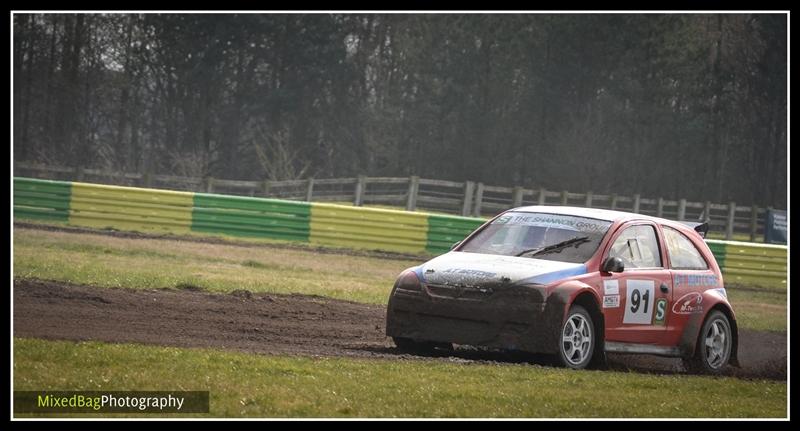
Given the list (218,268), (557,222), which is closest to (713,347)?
(557,222)

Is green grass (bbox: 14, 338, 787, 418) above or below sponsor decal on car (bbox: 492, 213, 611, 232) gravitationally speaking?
below

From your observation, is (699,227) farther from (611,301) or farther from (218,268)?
(218,268)

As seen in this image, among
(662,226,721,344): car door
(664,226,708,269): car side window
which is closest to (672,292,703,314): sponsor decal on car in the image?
(662,226,721,344): car door

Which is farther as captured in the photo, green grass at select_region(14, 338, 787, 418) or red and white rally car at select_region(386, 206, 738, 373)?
red and white rally car at select_region(386, 206, 738, 373)

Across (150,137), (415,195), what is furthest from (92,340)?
(150,137)

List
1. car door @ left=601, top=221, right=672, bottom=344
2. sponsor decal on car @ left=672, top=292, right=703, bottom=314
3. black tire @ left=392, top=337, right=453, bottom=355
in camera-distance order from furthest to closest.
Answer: sponsor decal on car @ left=672, top=292, right=703, bottom=314 < black tire @ left=392, top=337, right=453, bottom=355 < car door @ left=601, top=221, right=672, bottom=344

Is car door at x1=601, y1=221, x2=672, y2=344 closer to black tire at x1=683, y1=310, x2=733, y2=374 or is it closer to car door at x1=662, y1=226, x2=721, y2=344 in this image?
car door at x1=662, y1=226, x2=721, y2=344

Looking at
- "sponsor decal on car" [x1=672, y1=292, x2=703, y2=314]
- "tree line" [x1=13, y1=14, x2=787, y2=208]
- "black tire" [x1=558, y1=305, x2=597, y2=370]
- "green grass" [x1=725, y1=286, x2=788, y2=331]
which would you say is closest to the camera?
"black tire" [x1=558, y1=305, x2=597, y2=370]

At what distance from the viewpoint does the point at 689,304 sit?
12.1 metres

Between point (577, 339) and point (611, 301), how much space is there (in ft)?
1.71

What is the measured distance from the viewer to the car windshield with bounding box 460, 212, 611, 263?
448 inches

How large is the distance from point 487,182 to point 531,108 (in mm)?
4118

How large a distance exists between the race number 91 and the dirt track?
27.2 inches

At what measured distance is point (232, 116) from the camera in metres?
56.0
